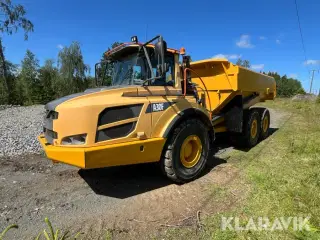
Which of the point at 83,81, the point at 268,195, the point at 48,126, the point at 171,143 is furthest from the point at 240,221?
the point at 83,81

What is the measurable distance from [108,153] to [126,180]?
53.5 inches

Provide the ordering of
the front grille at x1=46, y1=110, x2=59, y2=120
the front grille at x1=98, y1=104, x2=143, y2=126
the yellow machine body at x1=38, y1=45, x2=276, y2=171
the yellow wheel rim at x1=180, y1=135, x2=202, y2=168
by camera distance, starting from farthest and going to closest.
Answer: the yellow wheel rim at x1=180, y1=135, x2=202, y2=168, the front grille at x1=46, y1=110, x2=59, y2=120, the front grille at x1=98, y1=104, x2=143, y2=126, the yellow machine body at x1=38, y1=45, x2=276, y2=171

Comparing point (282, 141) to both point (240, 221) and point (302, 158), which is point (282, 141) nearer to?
point (302, 158)

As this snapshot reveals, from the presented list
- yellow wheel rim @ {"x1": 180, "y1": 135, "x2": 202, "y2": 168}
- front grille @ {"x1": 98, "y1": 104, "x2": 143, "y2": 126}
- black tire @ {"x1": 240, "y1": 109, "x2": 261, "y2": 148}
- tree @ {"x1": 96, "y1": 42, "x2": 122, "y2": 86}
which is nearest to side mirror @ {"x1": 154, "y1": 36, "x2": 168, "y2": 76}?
front grille @ {"x1": 98, "y1": 104, "x2": 143, "y2": 126}

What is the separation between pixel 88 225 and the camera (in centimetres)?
325

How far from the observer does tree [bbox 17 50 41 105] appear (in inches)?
1481

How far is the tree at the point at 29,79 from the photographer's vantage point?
37625 mm

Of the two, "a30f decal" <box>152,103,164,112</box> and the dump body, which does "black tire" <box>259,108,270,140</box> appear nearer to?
the dump body

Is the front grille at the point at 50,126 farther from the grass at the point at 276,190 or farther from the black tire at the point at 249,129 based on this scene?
the black tire at the point at 249,129

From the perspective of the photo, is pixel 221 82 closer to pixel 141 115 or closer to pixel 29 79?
pixel 141 115

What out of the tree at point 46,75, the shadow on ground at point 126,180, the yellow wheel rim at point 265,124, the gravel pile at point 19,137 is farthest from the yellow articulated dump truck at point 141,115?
the tree at point 46,75

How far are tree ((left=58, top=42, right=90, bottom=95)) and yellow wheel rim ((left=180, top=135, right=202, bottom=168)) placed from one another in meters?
29.2

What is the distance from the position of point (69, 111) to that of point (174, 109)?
1724mm

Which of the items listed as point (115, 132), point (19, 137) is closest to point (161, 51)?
point (115, 132)
